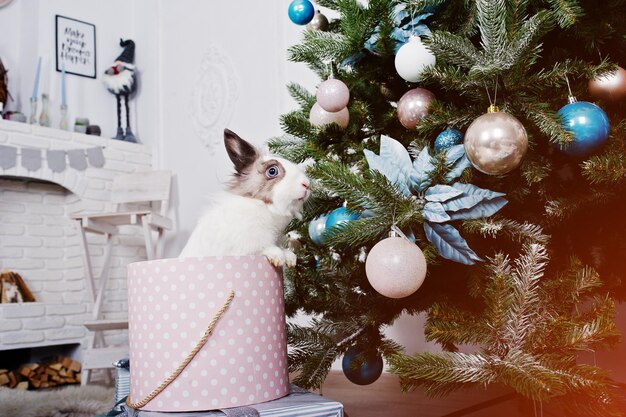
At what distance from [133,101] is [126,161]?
46 centimetres

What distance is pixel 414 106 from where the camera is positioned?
31.5 inches

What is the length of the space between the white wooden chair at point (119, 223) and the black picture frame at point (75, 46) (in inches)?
29.3

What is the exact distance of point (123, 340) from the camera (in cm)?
303

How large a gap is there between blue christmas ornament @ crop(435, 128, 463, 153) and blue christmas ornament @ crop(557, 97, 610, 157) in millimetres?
143

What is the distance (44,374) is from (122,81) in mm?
1700

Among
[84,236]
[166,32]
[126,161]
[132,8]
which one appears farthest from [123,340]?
[132,8]

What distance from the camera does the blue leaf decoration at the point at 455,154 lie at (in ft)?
2.34

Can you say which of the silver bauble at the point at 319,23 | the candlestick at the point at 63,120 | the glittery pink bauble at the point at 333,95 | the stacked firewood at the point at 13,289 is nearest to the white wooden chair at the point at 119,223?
the stacked firewood at the point at 13,289

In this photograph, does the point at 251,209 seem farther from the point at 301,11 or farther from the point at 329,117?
the point at 301,11

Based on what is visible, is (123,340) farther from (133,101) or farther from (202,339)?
(202,339)

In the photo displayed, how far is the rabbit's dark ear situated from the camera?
0.83 metres

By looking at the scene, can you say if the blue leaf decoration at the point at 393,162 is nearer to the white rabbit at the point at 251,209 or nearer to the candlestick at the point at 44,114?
the white rabbit at the point at 251,209

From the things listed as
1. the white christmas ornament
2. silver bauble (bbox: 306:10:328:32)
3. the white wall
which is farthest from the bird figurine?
the white christmas ornament

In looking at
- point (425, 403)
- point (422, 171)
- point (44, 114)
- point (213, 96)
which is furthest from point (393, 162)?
point (44, 114)
